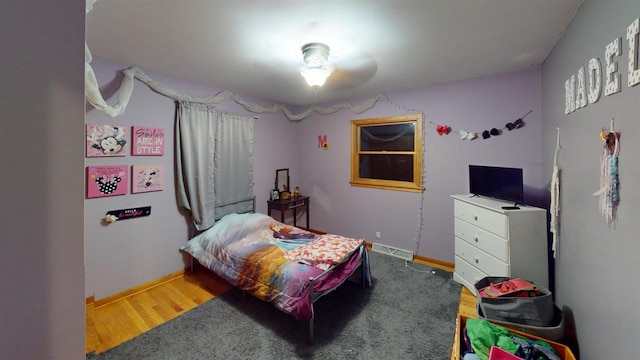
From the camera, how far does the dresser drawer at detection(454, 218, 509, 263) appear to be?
2.29m

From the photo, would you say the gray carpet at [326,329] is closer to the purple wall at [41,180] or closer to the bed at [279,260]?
the bed at [279,260]

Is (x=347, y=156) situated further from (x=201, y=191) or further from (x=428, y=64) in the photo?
(x=201, y=191)

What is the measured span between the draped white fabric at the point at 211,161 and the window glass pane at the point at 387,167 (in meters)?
1.79

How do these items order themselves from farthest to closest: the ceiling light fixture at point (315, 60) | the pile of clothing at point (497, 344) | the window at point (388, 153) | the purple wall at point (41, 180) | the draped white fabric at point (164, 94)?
the window at point (388, 153)
the ceiling light fixture at point (315, 60)
the draped white fabric at point (164, 94)
the pile of clothing at point (497, 344)
the purple wall at point (41, 180)

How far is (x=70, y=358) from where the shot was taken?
0.60m

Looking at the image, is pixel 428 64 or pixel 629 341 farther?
pixel 428 64

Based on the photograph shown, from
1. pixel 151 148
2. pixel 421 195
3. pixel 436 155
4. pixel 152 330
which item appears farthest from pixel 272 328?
pixel 436 155

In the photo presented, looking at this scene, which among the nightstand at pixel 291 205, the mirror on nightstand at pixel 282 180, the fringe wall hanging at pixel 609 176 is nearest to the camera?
the fringe wall hanging at pixel 609 176

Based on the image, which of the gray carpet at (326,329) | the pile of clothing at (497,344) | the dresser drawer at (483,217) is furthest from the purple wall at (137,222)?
the dresser drawer at (483,217)

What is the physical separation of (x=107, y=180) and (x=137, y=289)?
1.22 metres

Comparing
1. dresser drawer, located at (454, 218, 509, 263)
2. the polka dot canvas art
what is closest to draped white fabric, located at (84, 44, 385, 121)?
the polka dot canvas art

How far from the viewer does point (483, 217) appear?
2516mm

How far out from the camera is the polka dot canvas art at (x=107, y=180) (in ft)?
7.95

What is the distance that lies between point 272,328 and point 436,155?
2.78 metres
